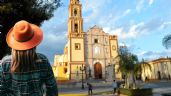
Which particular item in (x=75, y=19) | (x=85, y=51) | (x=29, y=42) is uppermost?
(x=75, y=19)

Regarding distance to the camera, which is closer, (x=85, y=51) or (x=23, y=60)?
(x=23, y=60)

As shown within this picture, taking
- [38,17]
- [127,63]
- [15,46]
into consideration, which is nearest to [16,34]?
[15,46]

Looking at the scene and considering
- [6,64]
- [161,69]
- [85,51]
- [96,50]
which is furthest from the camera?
[96,50]

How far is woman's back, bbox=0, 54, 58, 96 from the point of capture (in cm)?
236

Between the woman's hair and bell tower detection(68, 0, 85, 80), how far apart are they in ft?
→ 183

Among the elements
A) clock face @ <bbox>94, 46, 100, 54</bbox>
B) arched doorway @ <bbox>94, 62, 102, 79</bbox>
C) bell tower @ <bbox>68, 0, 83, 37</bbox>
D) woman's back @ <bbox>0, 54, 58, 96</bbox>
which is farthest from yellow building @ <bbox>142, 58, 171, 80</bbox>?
woman's back @ <bbox>0, 54, 58, 96</bbox>

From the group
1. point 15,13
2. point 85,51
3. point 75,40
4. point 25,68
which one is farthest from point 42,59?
point 85,51

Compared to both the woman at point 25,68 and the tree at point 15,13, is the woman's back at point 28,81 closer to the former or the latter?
the woman at point 25,68

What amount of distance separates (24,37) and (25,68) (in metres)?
0.28

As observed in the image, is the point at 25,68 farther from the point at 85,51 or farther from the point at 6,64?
the point at 85,51

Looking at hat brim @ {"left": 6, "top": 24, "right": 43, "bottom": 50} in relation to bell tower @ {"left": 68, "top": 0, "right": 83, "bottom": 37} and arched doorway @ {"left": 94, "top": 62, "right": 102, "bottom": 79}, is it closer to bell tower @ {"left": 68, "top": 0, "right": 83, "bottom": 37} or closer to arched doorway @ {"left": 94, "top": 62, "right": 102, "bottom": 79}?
bell tower @ {"left": 68, "top": 0, "right": 83, "bottom": 37}

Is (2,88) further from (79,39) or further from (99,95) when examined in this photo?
(79,39)

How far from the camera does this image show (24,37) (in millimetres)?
2234

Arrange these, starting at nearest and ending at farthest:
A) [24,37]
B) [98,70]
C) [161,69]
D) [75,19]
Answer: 1. [24,37]
2. [161,69]
3. [75,19]
4. [98,70]
